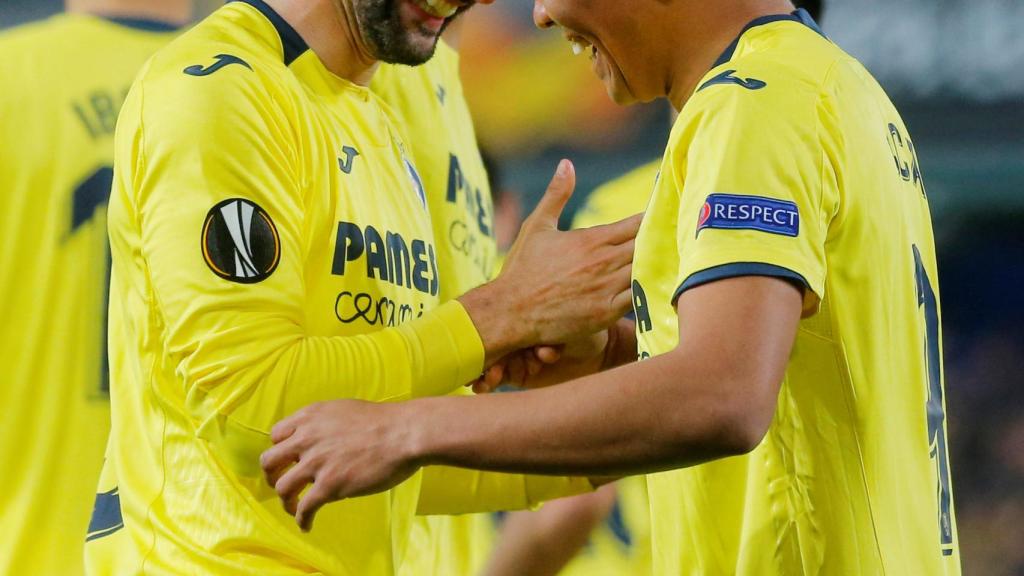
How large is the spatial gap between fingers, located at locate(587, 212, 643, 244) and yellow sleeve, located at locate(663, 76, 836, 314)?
56 centimetres

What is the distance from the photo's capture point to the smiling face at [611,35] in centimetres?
158

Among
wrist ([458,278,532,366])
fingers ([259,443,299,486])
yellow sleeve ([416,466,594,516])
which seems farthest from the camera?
yellow sleeve ([416,466,594,516])

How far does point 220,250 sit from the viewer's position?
172cm

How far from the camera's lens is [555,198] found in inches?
79.5

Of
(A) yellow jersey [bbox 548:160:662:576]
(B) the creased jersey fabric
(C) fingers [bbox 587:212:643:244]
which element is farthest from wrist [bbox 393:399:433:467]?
(A) yellow jersey [bbox 548:160:662:576]

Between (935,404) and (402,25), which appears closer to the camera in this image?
(935,404)

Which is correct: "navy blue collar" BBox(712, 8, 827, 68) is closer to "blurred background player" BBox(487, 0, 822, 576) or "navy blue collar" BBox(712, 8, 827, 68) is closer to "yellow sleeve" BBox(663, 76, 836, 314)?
"yellow sleeve" BBox(663, 76, 836, 314)

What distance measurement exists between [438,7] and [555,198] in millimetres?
385

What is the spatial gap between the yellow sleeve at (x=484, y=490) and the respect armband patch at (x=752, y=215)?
1.07 meters

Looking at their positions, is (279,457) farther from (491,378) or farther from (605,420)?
(491,378)

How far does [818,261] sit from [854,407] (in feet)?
0.69

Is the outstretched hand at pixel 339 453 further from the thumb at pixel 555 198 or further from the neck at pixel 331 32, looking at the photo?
the neck at pixel 331 32

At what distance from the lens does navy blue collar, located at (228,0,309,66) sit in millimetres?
2004

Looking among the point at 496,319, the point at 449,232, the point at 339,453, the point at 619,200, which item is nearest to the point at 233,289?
the point at 496,319
